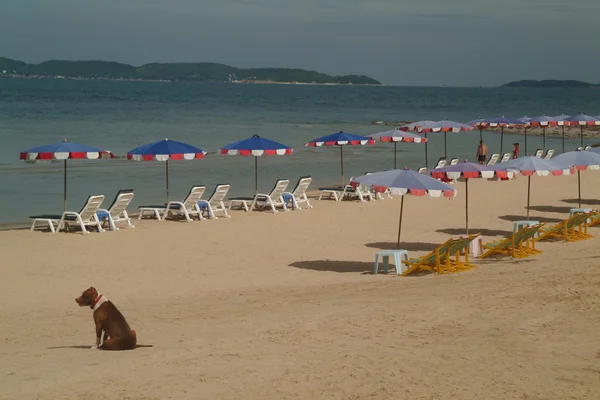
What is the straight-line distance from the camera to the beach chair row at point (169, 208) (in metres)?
15.8

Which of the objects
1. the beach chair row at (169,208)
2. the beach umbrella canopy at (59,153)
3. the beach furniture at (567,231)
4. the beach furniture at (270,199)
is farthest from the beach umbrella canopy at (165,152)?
the beach furniture at (567,231)

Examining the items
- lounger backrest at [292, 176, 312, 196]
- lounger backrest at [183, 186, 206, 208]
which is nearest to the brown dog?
lounger backrest at [183, 186, 206, 208]

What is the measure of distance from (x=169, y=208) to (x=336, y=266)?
17.8 ft

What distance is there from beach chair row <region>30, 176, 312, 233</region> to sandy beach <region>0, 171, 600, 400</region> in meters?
0.41

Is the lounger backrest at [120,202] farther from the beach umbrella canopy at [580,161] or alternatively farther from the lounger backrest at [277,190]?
the beach umbrella canopy at [580,161]

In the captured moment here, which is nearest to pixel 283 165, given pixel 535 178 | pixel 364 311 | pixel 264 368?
pixel 535 178

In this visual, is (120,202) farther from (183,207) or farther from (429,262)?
(429,262)

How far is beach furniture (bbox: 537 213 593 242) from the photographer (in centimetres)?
1505

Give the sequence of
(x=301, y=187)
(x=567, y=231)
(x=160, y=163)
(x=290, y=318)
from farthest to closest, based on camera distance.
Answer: (x=160, y=163)
(x=301, y=187)
(x=567, y=231)
(x=290, y=318)

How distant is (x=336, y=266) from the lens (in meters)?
13.2

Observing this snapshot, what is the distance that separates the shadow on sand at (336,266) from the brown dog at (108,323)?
5234mm

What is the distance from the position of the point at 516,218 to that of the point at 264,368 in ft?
39.5

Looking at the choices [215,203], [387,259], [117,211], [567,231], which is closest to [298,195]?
[215,203]

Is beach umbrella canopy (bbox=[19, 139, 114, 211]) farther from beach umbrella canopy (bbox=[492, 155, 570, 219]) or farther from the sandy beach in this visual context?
beach umbrella canopy (bbox=[492, 155, 570, 219])
